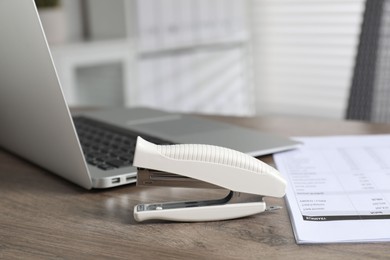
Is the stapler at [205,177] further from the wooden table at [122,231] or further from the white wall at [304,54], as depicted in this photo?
the white wall at [304,54]

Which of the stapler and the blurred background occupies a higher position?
the stapler

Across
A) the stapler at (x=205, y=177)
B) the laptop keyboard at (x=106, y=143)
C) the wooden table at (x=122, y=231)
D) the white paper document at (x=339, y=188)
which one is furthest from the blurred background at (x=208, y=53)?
the stapler at (x=205, y=177)

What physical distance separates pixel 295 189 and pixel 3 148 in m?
0.50

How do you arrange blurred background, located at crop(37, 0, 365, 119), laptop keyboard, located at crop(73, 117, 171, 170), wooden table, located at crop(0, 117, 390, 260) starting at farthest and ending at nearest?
1. blurred background, located at crop(37, 0, 365, 119)
2. laptop keyboard, located at crop(73, 117, 171, 170)
3. wooden table, located at crop(0, 117, 390, 260)

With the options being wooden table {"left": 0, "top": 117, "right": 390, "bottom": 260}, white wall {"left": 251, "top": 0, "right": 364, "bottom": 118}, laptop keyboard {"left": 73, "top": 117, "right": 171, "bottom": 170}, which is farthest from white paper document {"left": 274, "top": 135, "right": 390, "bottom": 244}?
white wall {"left": 251, "top": 0, "right": 364, "bottom": 118}

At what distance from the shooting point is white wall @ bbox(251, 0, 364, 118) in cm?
289

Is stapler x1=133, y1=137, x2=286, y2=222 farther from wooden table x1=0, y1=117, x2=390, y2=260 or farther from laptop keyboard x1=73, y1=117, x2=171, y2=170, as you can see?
laptop keyboard x1=73, y1=117, x2=171, y2=170

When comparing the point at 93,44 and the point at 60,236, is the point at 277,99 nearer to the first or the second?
the point at 93,44

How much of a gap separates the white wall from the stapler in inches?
92.8

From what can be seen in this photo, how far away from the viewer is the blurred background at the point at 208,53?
92.4 inches

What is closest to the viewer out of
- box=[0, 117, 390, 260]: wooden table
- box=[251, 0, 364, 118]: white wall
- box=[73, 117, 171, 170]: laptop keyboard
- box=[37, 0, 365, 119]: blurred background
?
box=[0, 117, 390, 260]: wooden table

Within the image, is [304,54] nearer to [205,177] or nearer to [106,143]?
[106,143]

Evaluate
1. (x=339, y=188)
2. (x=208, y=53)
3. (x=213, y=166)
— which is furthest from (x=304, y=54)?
(x=213, y=166)

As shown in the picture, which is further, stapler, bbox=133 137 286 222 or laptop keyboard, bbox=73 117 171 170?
laptop keyboard, bbox=73 117 171 170
